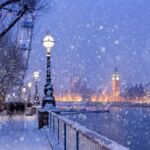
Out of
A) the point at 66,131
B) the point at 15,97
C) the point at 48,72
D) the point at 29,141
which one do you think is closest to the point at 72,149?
the point at 66,131

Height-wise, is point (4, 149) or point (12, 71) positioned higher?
point (12, 71)

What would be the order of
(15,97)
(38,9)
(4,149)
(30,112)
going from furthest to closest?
1. (15,97)
2. (30,112)
3. (38,9)
4. (4,149)

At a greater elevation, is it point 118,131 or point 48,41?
point 48,41

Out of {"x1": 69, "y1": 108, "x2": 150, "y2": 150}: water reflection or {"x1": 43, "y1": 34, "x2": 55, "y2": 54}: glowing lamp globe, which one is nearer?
{"x1": 43, "y1": 34, "x2": 55, "y2": 54}: glowing lamp globe

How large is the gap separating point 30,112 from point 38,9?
2968 cm

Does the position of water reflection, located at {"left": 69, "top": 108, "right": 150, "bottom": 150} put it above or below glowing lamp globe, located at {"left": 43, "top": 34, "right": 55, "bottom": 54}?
below

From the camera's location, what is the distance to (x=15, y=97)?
104 meters

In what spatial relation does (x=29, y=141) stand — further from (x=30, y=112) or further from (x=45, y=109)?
(x=30, y=112)

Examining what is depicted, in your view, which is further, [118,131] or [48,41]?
[118,131]

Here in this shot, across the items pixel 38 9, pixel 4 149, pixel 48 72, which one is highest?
pixel 38 9

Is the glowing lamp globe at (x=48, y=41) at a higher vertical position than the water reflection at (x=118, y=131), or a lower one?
higher

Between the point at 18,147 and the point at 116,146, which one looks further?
the point at 18,147

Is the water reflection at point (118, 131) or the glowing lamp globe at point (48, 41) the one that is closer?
the glowing lamp globe at point (48, 41)

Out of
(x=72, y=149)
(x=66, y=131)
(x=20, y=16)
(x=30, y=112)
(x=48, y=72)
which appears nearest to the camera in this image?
(x=72, y=149)
